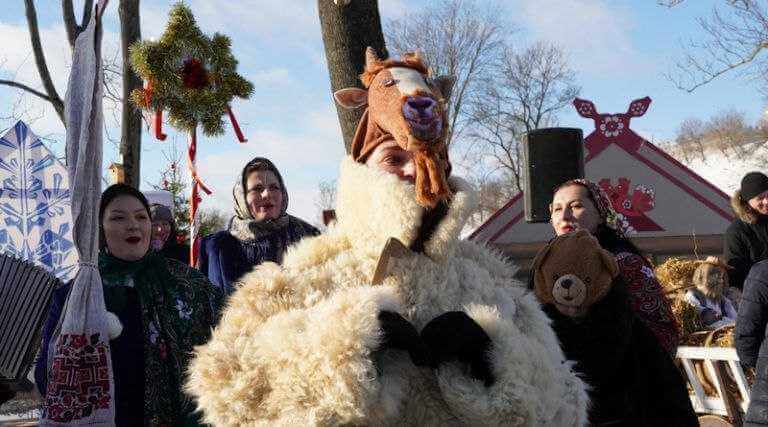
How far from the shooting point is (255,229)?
460 cm

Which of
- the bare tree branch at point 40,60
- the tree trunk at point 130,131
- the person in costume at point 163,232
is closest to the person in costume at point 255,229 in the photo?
the person in costume at point 163,232

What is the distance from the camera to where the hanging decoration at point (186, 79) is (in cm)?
532

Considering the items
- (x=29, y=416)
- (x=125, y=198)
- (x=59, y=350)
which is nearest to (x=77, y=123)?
(x=125, y=198)

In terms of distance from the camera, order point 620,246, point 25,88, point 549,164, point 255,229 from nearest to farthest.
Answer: point 620,246 → point 255,229 → point 549,164 → point 25,88

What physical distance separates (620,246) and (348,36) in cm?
240

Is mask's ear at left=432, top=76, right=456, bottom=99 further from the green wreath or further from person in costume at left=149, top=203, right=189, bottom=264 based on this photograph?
person in costume at left=149, top=203, right=189, bottom=264

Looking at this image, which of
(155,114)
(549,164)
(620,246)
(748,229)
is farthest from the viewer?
(549,164)

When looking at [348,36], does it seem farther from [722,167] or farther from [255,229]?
[722,167]

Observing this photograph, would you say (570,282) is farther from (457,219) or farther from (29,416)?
(29,416)

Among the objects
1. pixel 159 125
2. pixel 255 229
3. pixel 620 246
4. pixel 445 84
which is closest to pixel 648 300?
pixel 620 246

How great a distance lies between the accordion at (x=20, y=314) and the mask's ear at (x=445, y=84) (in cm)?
209

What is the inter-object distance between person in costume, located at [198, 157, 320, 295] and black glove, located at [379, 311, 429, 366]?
2399mm

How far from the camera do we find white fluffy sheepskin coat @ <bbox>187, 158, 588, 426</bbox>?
212cm

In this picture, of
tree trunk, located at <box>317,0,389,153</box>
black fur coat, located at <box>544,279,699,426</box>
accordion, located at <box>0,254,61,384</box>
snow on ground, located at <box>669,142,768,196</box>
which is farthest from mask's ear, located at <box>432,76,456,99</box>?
snow on ground, located at <box>669,142,768,196</box>
